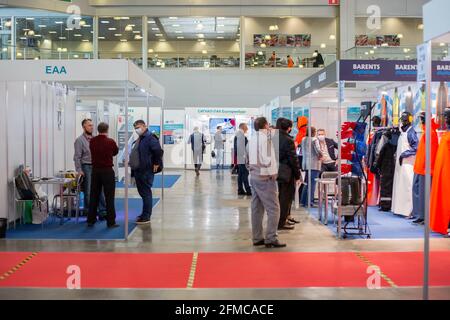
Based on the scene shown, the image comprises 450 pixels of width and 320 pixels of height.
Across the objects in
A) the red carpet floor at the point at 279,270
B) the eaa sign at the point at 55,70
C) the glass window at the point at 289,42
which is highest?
the glass window at the point at 289,42

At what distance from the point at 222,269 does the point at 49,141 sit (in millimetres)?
5702

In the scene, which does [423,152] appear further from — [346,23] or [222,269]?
[346,23]

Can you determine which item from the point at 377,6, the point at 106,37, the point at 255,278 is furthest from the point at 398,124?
the point at 106,37

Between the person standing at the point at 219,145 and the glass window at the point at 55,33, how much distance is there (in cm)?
557

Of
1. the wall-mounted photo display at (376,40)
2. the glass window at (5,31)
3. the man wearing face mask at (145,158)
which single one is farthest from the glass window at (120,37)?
the man wearing face mask at (145,158)

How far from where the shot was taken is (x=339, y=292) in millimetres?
5348

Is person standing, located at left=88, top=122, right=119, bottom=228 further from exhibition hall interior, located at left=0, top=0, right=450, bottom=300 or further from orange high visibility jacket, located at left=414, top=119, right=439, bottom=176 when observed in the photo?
orange high visibility jacket, located at left=414, top=119, right=439, bottom=176

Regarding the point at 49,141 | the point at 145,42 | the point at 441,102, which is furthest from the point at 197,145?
the point at 441,102

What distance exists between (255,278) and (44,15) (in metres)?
20.0

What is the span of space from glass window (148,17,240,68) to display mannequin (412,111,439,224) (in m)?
16.4

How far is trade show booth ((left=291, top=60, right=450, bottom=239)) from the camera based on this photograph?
8.20 meters

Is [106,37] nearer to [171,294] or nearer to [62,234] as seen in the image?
[62,234]

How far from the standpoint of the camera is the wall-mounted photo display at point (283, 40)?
24.7 meters

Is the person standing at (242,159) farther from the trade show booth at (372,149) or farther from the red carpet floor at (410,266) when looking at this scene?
the red carpet floor at (410,266)
